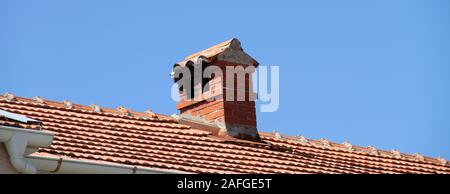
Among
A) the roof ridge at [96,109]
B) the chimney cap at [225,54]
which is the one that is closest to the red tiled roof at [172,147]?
the roof ridge at [96,109]

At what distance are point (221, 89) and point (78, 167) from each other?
432 cm

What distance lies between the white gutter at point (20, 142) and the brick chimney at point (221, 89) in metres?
4.34

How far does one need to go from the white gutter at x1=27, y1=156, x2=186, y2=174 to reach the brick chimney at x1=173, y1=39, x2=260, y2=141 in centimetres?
328

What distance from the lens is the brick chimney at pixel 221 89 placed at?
52.1 feet

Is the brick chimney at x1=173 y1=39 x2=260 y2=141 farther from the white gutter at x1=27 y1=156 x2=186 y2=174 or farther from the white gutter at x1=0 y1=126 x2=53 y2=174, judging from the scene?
the white gutter at x1=0 y1=126 x2=53 y2=174

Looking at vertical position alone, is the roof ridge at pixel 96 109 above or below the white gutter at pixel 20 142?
above

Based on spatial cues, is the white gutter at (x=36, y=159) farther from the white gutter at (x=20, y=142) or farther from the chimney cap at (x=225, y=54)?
the chimney cap at (x=225, y=54)

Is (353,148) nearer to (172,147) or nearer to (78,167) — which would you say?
(172,147)

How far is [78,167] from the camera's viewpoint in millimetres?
12109

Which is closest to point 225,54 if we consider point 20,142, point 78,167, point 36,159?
point 78,167

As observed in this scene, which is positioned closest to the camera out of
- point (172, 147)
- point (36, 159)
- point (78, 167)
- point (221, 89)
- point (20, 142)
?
point (20, 142)

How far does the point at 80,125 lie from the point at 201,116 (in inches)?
92.0
